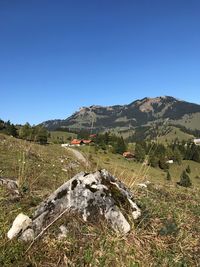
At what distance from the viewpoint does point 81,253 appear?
5945mm

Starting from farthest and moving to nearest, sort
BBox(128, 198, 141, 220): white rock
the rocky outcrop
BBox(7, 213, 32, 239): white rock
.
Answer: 1. BBox(128, 198, 141, 220): white rock
2. the rocky outcrop
3. BBox(7, 213, 32, 239): white rock

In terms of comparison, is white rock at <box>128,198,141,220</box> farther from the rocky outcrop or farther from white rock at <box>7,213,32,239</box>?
white rock at <box>7,213,32,239</box>

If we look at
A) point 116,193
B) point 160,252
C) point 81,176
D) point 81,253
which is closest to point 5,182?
point 81,176

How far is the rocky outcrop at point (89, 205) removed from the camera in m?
6.67

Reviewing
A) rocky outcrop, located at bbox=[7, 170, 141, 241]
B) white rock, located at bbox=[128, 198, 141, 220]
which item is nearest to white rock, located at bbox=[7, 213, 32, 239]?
rocky outcrop, located at bbox=[7, 170, 141, 241]

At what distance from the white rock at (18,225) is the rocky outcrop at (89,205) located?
7 cm

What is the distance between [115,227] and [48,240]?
1.29 m

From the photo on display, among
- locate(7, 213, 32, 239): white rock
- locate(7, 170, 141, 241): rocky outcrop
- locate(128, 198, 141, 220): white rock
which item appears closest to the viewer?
locate(7, 213, 32, 239): white rock

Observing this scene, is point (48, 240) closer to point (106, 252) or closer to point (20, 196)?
point (106, 252)

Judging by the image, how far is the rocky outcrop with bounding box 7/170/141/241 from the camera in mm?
6672

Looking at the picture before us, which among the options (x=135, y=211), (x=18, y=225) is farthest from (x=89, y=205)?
(x=18, y=225)

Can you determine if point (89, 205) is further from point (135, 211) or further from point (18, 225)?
point (18, 225)

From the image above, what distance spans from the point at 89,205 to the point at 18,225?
4.57ft

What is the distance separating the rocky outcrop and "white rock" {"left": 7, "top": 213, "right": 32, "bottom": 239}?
0.07 m
